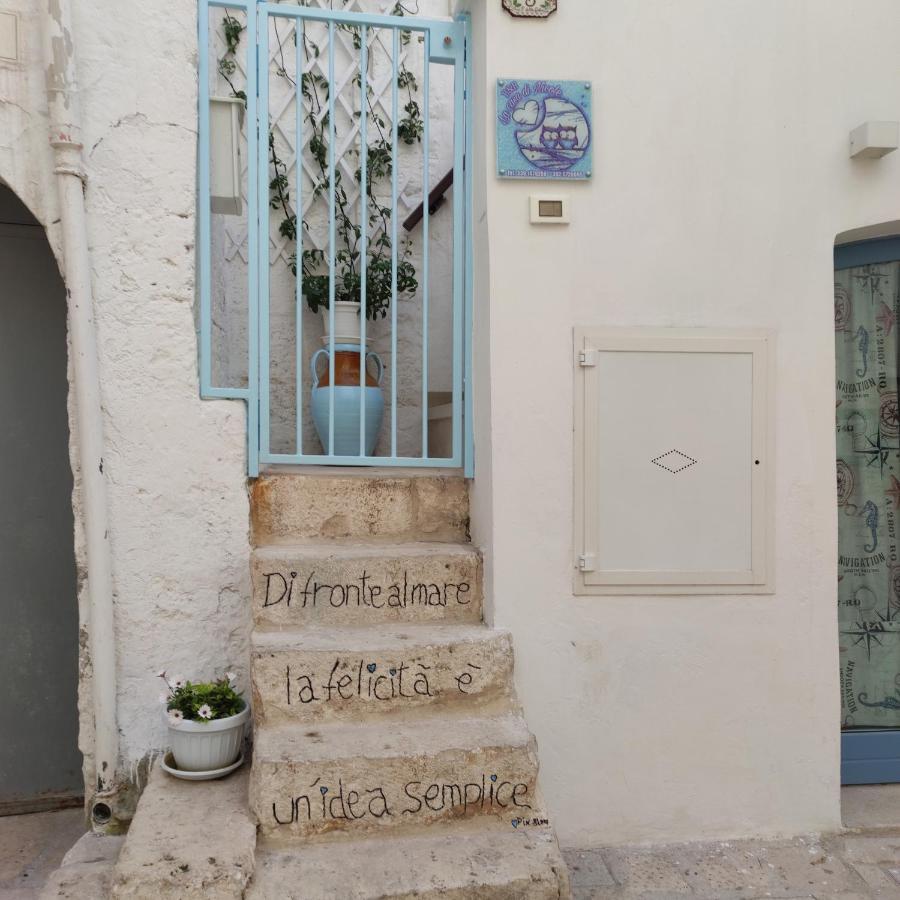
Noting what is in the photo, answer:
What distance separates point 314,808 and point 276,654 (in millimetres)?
485

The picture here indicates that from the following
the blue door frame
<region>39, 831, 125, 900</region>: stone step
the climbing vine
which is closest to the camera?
<region>39, 831, 125, 900</region>: stone step

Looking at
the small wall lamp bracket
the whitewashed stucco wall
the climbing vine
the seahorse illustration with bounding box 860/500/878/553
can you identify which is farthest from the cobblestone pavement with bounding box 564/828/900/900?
the climbing vine

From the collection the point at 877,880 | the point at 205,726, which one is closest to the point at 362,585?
the point at 205,726

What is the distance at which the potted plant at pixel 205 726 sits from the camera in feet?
8.60

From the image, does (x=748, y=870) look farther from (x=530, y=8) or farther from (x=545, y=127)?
(x=530, y=8)

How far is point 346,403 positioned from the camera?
11.7 ft

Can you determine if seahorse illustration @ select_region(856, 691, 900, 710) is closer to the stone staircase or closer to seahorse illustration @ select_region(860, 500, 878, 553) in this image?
seahorse illustration @ select_region(860, 500, 878, 553)

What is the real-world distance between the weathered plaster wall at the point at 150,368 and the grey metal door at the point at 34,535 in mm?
839

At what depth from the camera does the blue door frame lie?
130 inches

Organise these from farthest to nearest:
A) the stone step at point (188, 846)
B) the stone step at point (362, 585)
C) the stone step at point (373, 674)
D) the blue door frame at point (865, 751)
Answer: the blue door frame at point (865, 751), the stone step at point (362, 585), the stone step at point (373, 674), the stone step at point (188, 846)

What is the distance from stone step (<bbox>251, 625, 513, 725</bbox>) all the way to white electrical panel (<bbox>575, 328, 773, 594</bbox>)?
0.48 m

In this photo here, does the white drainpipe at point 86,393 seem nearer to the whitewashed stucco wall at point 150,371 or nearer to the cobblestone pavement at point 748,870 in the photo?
the whitewashed stucco wall at point 150,371

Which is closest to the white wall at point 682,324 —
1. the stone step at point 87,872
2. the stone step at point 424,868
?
the stone step at point 424,868

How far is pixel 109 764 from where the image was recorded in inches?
110
